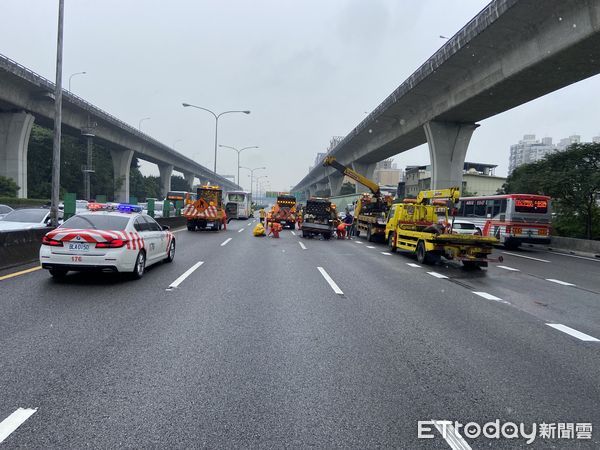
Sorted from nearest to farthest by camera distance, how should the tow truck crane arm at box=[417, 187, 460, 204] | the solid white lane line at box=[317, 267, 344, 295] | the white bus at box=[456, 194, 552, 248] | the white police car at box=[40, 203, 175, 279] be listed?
1. the white police car at box=[40, 203, 175, 279]
2. the solid white lane line at box=[317, 267, 344, 295]
3. the tow truck crane arm at box=[417, 187, 460, 204]
4. the white bus at box=[456, 194, 552, 248]

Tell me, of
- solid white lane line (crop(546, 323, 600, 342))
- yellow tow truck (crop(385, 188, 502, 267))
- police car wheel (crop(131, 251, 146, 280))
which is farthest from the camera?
yellow tow truck (crop(385, 188, 502, 267))

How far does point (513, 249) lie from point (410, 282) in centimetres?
1641

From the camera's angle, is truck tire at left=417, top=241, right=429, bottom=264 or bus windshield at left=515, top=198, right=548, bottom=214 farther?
bus windshield at left=515, top=198, right=548, bottom=214

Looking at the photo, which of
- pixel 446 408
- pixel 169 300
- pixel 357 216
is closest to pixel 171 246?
pixel 169 300

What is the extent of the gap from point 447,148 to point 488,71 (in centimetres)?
912

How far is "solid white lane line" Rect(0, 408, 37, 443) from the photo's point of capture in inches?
130

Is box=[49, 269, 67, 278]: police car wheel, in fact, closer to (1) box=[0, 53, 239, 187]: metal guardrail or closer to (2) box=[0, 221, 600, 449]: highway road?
(2) box=[0, 221, 600, 449]: highway road

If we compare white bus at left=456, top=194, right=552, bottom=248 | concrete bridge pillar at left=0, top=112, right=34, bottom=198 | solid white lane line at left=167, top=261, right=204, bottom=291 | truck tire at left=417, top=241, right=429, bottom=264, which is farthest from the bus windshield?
concrete bridge pillar at left=0, top=112, right=34, bottom=198

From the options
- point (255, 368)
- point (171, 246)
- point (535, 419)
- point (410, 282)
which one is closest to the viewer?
point (535, 419)

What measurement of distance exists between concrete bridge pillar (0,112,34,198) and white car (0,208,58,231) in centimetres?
2532

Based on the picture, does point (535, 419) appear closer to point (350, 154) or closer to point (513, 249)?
point (513, 249)

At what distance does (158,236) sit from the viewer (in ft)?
38.7

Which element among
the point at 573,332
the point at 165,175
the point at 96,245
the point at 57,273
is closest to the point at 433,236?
the point at 573,332

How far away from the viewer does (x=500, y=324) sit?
23.1 ft
